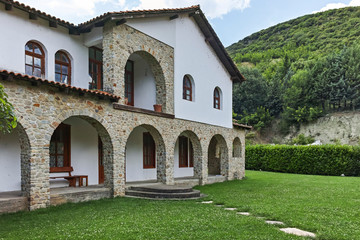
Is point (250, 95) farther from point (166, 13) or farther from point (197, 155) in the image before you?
point (166, 13)

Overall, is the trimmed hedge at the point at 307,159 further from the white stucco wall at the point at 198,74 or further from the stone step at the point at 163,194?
the stone step at the point at 163,194

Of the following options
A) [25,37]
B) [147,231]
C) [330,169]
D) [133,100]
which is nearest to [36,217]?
[147,231]

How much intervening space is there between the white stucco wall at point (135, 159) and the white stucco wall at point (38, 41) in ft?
11.7

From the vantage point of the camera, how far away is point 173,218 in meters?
7.27

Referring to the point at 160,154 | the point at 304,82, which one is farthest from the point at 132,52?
the point at 304,82

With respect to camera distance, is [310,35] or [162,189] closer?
[162,189]

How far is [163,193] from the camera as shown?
1079 cm

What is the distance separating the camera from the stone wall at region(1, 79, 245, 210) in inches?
324

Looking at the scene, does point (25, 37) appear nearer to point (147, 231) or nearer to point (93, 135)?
point (93, 135)

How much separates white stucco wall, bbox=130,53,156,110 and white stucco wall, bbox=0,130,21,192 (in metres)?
5.84

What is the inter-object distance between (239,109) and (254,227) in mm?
38986

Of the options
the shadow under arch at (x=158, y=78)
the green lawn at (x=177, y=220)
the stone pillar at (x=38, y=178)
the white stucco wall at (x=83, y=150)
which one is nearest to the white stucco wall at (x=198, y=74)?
the shadow under arch at (x=158, y=78)

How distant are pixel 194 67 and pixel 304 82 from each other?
1154 inches

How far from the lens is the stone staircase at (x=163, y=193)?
35.0ft
